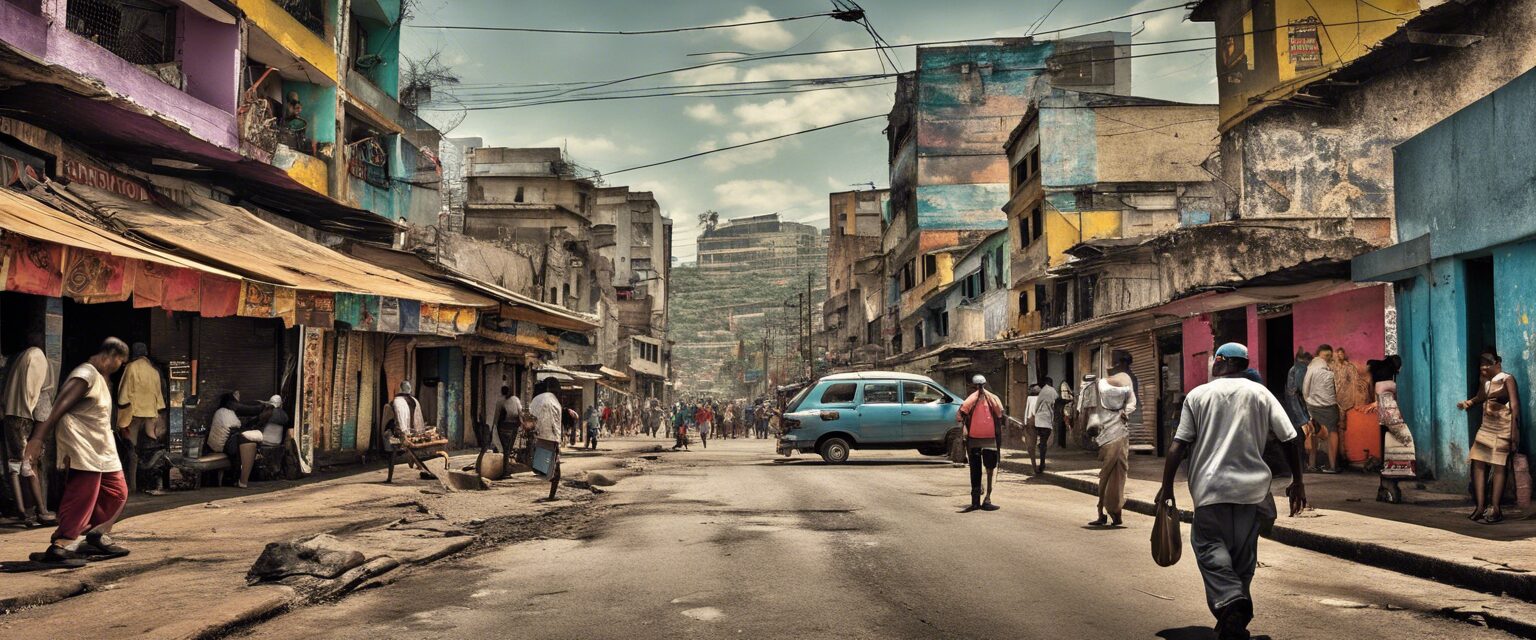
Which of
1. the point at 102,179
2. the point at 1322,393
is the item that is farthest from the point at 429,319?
the point at 1322,393

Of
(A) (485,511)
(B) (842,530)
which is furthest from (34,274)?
(B) (842,530)

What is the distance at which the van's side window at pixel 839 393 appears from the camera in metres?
24.2

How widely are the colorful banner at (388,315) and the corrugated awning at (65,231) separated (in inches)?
231

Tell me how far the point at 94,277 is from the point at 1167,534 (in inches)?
350

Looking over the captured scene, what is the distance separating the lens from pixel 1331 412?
52.4 ft

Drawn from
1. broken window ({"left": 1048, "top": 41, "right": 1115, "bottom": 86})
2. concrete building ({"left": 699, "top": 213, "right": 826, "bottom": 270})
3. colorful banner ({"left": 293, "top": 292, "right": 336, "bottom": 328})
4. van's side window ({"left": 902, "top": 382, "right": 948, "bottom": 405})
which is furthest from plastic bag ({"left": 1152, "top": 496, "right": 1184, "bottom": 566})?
concrete building ({"left": 699, "top": 213, "right": 826, "bottom": 270})

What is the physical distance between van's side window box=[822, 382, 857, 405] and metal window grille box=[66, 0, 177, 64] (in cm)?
1357

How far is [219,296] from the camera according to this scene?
38.1ft

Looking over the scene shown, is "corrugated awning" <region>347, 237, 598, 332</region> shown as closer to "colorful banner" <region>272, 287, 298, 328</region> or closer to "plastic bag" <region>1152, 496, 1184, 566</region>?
"colorful banner" <region>272, 287, 298, 328</region>

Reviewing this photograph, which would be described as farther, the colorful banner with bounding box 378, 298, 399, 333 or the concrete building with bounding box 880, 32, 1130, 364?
the concrete building with bounding box 880, 32, 1130, 364

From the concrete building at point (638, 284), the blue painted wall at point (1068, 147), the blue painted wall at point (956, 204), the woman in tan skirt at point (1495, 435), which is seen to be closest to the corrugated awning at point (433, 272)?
the woman in tan skirt at point (1495, 435)

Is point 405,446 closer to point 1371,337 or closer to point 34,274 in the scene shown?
point 34,274

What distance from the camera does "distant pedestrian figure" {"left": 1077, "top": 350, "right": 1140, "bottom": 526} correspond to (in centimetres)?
1141

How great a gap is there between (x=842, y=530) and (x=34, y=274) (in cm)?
704
